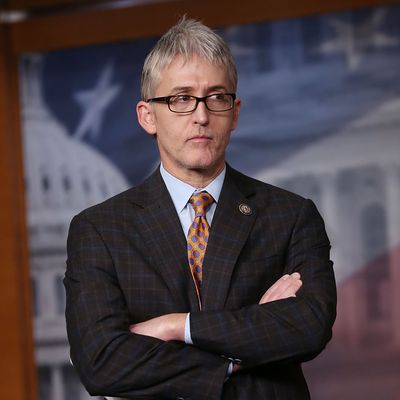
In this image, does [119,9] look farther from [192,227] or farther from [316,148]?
[192,227]

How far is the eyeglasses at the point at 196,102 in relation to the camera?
1.93 m

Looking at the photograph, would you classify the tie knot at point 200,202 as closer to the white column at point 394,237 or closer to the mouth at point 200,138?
the mouth at point 200,138

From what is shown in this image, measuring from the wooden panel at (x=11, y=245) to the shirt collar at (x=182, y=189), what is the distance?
218 cm

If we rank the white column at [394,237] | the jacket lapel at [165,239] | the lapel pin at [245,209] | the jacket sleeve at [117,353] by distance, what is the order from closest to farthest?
the jacket sleeve at [117,353]
the jacket lapel at [165,239]
the lapel pin at [245,209]
the white column at [394,237]

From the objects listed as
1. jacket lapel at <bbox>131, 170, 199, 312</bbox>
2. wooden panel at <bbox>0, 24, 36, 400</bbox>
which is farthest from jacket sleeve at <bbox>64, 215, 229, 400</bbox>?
wooden panel at <bbox>0, 24, 36, 400</bbox>

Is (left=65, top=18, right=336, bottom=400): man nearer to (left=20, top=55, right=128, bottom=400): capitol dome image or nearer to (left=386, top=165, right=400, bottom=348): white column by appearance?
(left=386, top=165, right=400, bottom=348): white column

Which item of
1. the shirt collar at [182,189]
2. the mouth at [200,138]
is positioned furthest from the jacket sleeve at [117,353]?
the mouth at [200,138]

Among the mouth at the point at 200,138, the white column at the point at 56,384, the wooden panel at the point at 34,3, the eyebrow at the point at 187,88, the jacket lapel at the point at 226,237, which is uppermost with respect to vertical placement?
the wooden panel at the point at 34,3

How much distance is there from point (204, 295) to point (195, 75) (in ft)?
1.60

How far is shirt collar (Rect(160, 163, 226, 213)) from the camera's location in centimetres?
200

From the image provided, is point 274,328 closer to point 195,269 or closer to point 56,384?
point 195,269

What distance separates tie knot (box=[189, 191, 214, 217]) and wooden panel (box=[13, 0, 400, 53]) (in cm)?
195

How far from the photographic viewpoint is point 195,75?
1.92 metres

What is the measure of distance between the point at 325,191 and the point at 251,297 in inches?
75.3
